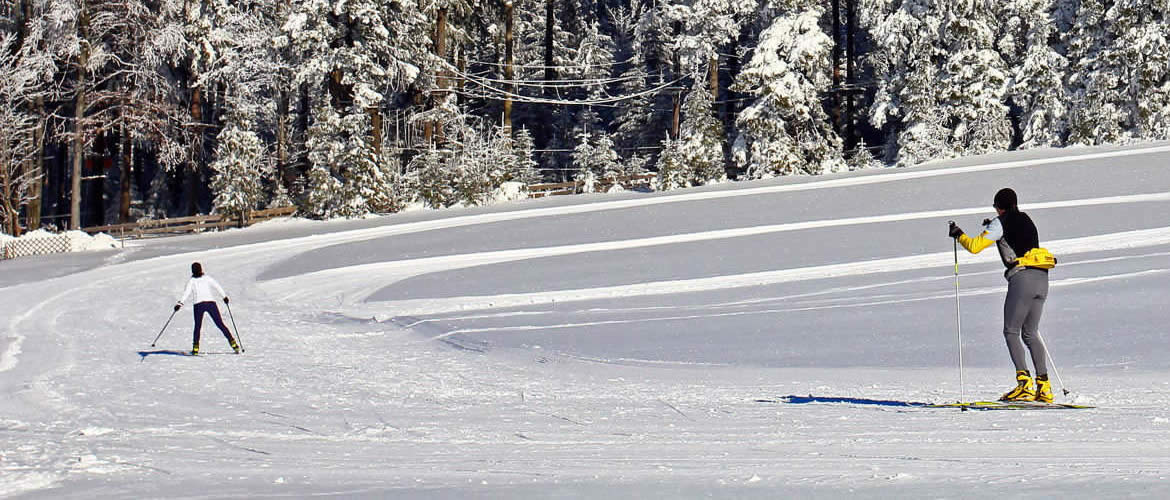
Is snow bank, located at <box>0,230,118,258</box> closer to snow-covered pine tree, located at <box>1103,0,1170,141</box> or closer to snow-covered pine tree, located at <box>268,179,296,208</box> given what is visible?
snow-covered pine tree, located at <box>268,179,296,208</box>

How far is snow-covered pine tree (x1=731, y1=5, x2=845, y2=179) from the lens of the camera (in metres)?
47.6

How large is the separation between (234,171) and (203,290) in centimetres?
3005

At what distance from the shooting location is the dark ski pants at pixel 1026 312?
955cm

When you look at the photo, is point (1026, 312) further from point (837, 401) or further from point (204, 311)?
point (204, 311)

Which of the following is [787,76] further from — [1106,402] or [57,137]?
[1106,402]

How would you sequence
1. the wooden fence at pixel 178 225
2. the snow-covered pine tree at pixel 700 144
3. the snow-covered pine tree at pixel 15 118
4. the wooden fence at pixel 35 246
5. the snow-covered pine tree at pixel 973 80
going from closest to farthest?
1. the wooden fence at pixel 35 246
2. the snow-covered pine tree at pixel 15 118
3. the wooden fence at pixel 178 225
4. the snow-covered pine tree at pixel 700 144
5. the snow-covered pine tree at pixel 973 80

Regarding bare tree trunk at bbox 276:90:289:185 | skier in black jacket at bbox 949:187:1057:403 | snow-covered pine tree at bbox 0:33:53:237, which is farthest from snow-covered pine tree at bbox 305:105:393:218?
skier in black jacket at bbox 949:187:1057:403

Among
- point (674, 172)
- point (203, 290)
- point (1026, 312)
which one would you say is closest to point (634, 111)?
point (674, 172)

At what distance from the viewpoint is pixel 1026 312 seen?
31.6 feet

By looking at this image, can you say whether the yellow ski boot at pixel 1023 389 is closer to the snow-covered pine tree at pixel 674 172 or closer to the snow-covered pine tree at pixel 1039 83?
the snow-covered pine tree at pixel 674 172

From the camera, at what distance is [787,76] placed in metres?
47.9

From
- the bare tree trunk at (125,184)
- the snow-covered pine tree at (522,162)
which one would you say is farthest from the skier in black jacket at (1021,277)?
the bare tree trunk at (125,184)

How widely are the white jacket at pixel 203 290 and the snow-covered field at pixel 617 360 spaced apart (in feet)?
2.81

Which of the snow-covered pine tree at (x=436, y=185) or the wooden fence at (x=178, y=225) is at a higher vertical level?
the snow-covered pine tree at (x=436, y=185)
